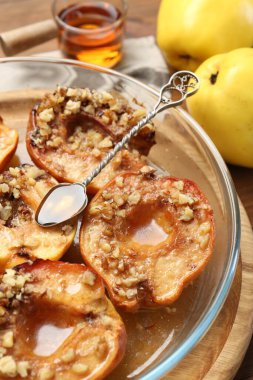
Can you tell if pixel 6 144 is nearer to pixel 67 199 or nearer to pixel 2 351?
pixel 67 199

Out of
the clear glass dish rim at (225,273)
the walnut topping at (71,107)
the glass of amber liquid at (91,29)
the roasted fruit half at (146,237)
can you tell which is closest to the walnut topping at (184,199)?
the roasted fruit half at (146,237)

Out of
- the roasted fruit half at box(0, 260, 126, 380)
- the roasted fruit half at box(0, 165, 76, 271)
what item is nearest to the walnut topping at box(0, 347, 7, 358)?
the roasted fruit half at box(0, 260, 126, 380)

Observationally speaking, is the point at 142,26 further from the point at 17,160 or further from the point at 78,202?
the point at 78,202

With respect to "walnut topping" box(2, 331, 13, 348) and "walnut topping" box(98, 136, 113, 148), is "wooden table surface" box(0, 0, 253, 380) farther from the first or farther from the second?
"walnut topping" box(2, 331, 13, 348)

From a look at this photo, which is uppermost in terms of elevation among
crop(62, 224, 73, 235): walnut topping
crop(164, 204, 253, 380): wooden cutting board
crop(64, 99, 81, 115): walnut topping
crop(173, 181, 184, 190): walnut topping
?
crop(64, 99, 81, 115): walnut topping

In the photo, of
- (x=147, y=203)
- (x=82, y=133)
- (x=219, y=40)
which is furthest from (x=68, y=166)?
(x=219, y=40)

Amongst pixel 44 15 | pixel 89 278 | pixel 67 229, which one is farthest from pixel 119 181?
pixel 44 15
